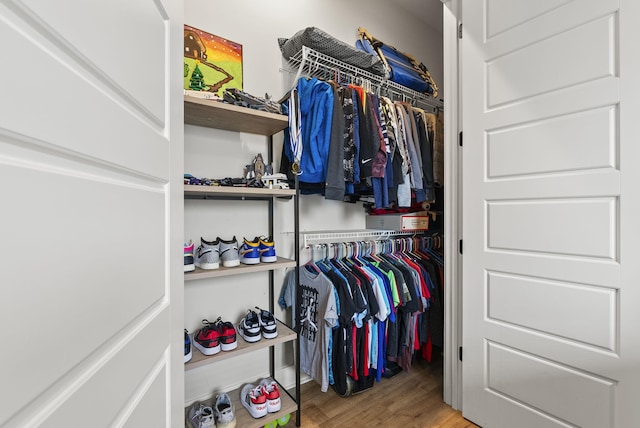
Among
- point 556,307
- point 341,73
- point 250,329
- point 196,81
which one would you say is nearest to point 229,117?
point 196,81

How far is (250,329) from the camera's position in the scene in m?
1.38

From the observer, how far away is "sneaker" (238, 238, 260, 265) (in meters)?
1.39

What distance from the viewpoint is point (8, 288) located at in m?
0.27

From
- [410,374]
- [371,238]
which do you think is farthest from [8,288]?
[410,374]

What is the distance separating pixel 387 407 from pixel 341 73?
212 cm

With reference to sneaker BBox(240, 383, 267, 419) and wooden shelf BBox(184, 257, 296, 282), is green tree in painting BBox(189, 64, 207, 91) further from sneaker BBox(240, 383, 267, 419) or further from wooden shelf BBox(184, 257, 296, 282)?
sneaker BBox(240, 383, 267, 419)

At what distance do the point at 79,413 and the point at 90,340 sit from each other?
0.09 metres

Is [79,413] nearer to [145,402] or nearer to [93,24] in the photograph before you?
[145,402]

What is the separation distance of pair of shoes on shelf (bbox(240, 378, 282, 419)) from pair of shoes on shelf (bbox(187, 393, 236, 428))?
0.09 metres

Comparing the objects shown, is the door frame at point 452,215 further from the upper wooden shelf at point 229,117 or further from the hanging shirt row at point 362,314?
the upper wooden shelf at point 229,117

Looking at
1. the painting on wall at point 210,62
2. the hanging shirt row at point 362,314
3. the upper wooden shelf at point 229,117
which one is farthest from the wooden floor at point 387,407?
the painting on wall at point 210,62

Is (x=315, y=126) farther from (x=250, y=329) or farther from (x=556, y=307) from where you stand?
(x=556, y=307)

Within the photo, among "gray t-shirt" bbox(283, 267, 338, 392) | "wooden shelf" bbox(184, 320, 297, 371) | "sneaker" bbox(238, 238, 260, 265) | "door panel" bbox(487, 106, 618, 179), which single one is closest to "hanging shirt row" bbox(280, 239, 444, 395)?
"gray t-shirt" bbox(283, 267, 338, 392)

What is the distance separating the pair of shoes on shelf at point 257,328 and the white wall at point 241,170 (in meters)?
Result: 0.23
